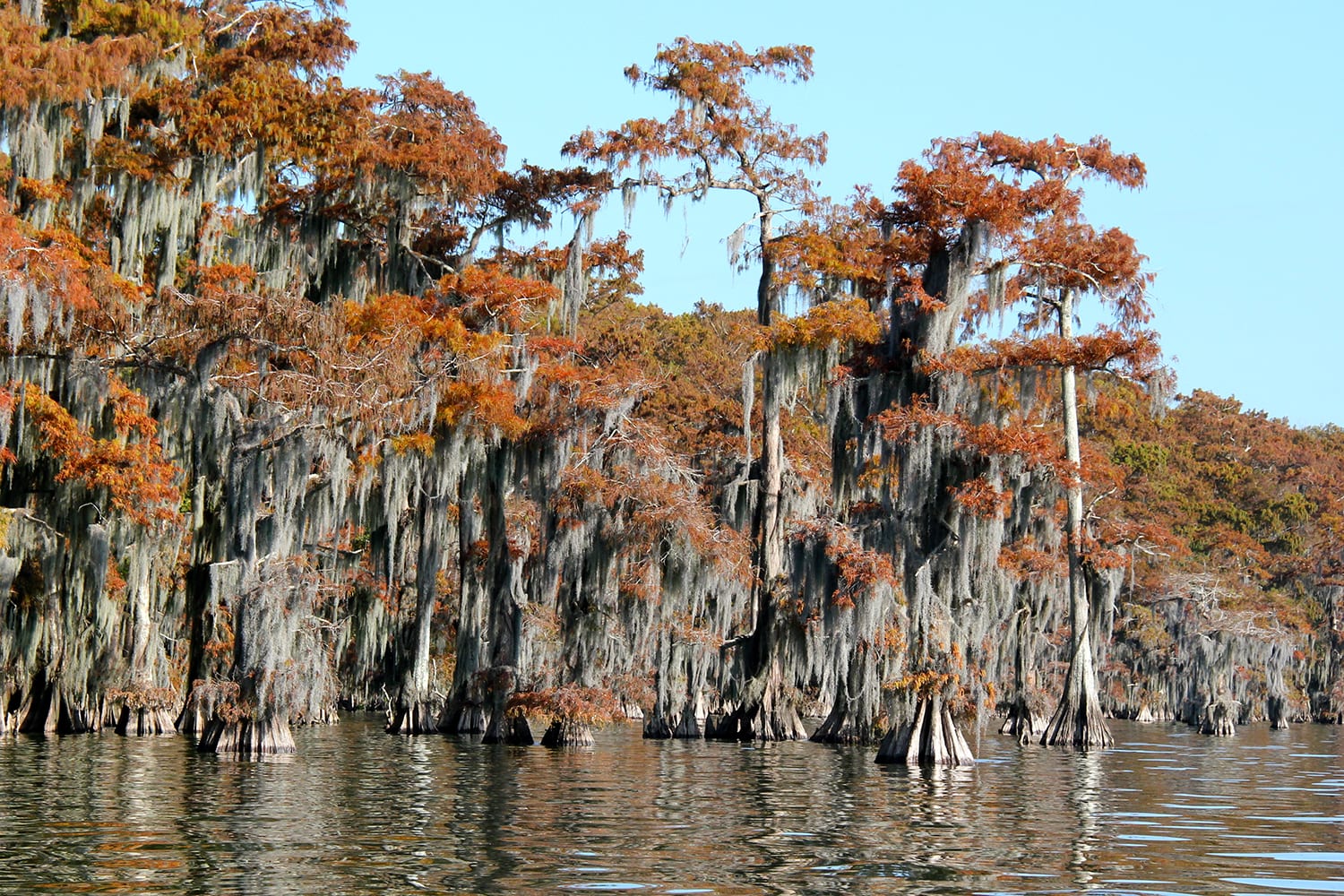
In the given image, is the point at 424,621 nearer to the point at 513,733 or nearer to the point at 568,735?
the point at 513,733

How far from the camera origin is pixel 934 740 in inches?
840

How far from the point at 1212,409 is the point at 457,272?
53.7 m

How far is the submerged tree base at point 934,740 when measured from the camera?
2125 cm

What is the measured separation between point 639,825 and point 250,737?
935 cm

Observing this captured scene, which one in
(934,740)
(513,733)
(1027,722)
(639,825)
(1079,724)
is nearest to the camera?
(639,825)

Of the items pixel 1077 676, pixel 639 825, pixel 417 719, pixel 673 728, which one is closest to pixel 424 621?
pixel 417 719

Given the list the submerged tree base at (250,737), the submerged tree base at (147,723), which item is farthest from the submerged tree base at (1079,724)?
the submerged tree base at (147,723)

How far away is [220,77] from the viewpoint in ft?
97.2


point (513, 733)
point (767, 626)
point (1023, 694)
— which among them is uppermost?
point (767, 626)

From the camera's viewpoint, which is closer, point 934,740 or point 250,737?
point 250,737

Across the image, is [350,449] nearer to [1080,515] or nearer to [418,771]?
[418,771]

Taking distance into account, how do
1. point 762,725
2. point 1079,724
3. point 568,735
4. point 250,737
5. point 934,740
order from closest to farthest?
1. point 250,737
2. point 934,740
3. point 568,735
4. point 1079,724
5. point 762,725

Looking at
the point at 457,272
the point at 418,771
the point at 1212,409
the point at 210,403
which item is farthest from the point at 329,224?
the point at 1212,409

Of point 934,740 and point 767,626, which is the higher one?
point 767,626
